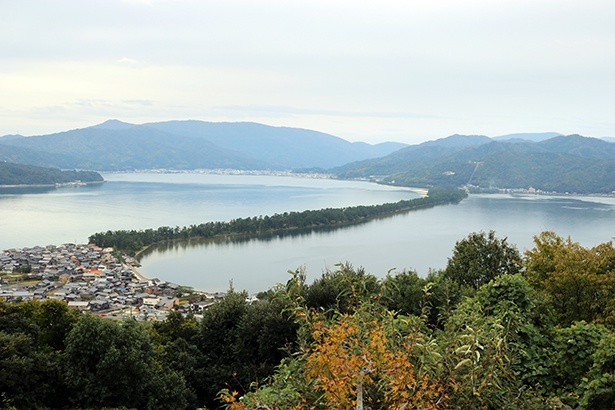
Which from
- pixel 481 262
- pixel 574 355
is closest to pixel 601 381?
pixel 574 355

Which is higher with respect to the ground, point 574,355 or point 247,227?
point 574,355

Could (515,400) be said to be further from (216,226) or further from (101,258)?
(216,226)

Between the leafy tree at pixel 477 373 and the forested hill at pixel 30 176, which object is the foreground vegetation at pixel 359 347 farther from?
the forested hill at pixel 30 176

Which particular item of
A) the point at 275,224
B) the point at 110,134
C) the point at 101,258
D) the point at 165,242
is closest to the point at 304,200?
the point at 275,224

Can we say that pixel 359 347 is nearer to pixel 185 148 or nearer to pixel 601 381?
pixel 601 381

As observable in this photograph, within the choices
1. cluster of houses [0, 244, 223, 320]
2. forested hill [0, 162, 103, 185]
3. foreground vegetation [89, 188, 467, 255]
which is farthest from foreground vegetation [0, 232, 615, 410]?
forested hill [0, 162, 103, 185]
